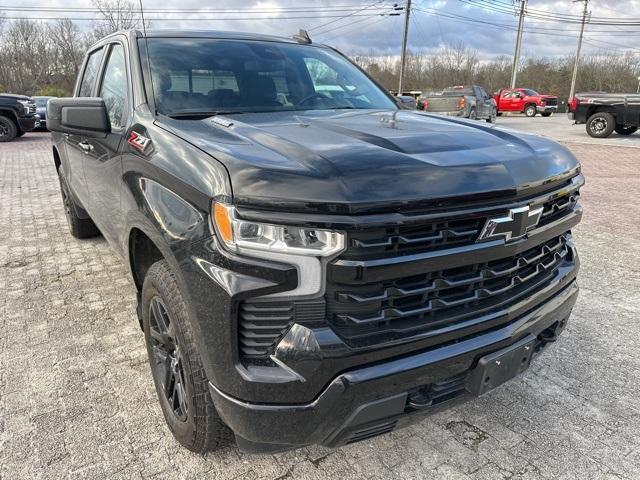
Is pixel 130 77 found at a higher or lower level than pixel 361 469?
higher

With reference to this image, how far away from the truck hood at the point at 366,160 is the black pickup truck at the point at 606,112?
16332 mm

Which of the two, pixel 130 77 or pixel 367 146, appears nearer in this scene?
pixel 367 146

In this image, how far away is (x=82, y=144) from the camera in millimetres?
3533

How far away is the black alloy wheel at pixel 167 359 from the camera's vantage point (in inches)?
81.2

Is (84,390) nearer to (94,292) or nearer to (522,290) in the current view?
(94,292)

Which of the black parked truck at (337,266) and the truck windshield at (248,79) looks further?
the truck windshield at (248,79)

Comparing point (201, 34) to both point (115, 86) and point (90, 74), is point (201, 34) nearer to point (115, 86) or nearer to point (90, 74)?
point (115, 86)

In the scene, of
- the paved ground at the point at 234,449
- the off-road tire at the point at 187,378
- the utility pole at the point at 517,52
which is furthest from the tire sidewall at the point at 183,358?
the utility pole at the point at 517,52

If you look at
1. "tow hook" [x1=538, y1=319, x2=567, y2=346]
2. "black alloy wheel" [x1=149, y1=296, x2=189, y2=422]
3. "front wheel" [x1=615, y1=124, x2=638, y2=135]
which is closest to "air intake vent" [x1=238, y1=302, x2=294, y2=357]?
"black alloy wheel" [x1=149, y1=296, x2=189, y2=422]

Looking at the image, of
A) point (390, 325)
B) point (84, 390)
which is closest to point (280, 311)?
point (390, 325)

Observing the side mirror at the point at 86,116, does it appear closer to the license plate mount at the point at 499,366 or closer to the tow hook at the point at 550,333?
the license plate mount at the point at 499,366

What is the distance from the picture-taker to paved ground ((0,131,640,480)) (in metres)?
2.14

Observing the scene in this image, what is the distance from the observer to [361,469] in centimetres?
214

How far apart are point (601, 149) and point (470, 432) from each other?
557 inches
